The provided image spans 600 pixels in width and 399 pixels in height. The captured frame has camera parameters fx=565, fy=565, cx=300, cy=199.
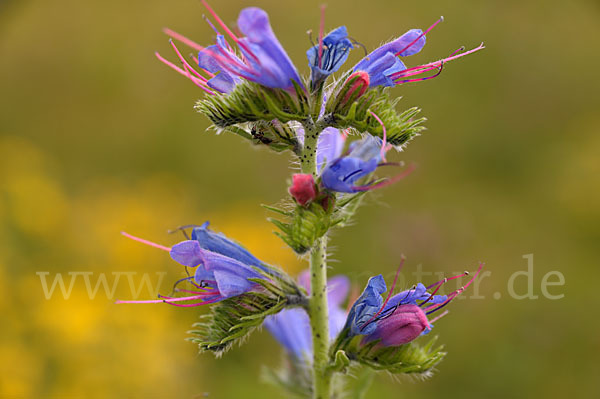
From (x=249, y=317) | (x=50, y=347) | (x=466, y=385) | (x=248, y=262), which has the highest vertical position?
(x=248, y=262)

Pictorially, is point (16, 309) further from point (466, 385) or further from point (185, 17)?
point (185, 17)

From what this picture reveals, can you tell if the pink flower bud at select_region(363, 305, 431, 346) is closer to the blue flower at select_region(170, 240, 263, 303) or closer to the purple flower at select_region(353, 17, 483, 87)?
the blue flower at select_region(170, 240, 263, 303)

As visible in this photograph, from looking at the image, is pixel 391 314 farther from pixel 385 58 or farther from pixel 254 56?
pixel 254 56

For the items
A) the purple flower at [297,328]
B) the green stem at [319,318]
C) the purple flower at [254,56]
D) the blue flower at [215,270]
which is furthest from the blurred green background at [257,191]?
the purple flower at [254,56]

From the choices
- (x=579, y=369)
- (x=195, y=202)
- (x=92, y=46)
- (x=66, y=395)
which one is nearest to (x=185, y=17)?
(x=92, y=46)

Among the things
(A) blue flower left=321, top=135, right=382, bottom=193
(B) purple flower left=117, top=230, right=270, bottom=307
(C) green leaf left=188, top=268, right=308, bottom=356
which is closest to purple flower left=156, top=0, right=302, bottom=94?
(A) blue flower left=321, top=135, right=382, bottom=193
